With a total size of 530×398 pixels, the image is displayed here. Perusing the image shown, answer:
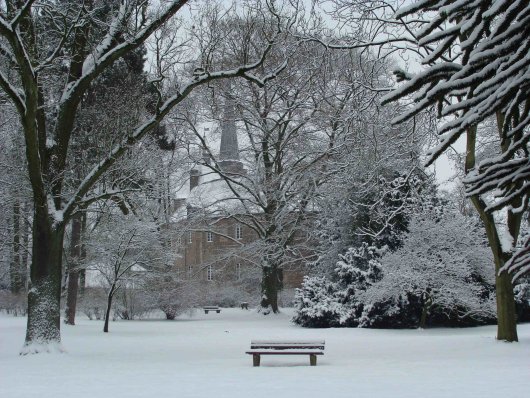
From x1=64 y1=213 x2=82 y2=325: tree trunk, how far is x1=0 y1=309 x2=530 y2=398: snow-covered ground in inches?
283

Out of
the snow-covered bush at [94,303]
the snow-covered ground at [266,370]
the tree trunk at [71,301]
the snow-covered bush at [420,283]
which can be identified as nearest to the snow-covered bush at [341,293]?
the snow-covered bush at [420,283]

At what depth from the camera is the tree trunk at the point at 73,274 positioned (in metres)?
26.8

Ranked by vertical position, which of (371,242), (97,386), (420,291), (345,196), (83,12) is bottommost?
(97,386)

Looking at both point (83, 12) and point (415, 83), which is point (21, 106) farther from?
point (415, 83)

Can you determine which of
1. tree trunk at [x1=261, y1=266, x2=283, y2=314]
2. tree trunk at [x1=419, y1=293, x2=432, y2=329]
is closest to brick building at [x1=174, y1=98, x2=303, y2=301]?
tree trunk at [x1=261, y1=266, x2=283, y2=314]

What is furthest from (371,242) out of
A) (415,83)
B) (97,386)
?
(415,83)

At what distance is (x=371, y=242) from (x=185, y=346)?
462 inches

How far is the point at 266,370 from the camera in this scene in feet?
39.1

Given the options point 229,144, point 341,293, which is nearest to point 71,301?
point 341,293

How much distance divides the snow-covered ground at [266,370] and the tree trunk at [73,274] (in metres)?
7.18

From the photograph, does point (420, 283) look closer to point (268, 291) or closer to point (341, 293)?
point (341, 293)

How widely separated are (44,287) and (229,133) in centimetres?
2448

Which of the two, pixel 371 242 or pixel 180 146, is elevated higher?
pixel 180 146

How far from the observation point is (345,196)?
84.5 feet
